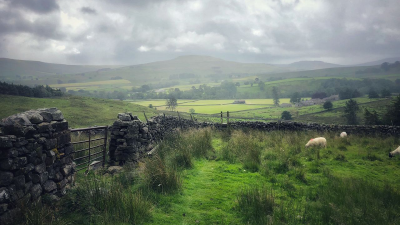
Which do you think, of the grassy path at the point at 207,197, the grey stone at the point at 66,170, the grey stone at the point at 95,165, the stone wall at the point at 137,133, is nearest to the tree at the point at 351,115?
the stone wall at the point at 137,133

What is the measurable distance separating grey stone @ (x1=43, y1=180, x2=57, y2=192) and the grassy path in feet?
7.80

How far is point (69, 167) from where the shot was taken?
5.58 metres

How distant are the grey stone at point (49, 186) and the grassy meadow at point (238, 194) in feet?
1.48

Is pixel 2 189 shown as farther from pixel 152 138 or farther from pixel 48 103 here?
pixel 48 103

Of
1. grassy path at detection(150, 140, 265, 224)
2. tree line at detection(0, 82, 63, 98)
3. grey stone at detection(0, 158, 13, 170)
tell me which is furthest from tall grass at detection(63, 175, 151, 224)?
tree line at detection(0, 82, 63, 98)

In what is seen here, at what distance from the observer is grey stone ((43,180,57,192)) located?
468 centimetres

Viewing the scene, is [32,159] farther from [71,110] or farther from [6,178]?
[71,110]

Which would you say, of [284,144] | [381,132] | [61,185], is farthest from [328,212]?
[381,132]

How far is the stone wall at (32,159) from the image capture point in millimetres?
3807

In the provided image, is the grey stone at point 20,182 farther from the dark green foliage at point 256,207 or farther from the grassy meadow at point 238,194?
the dark green foliage at point 256,207

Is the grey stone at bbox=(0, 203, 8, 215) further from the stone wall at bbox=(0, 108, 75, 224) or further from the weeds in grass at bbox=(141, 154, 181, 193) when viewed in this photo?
the weeds in grass at bbox=(141, 154, 181, 193)

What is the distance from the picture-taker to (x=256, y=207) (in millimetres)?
4570

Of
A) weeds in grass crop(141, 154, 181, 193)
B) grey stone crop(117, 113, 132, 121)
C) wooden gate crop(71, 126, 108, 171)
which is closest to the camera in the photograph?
weeds in grass crop(141, 154, 181, 193)

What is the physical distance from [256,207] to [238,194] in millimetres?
731
